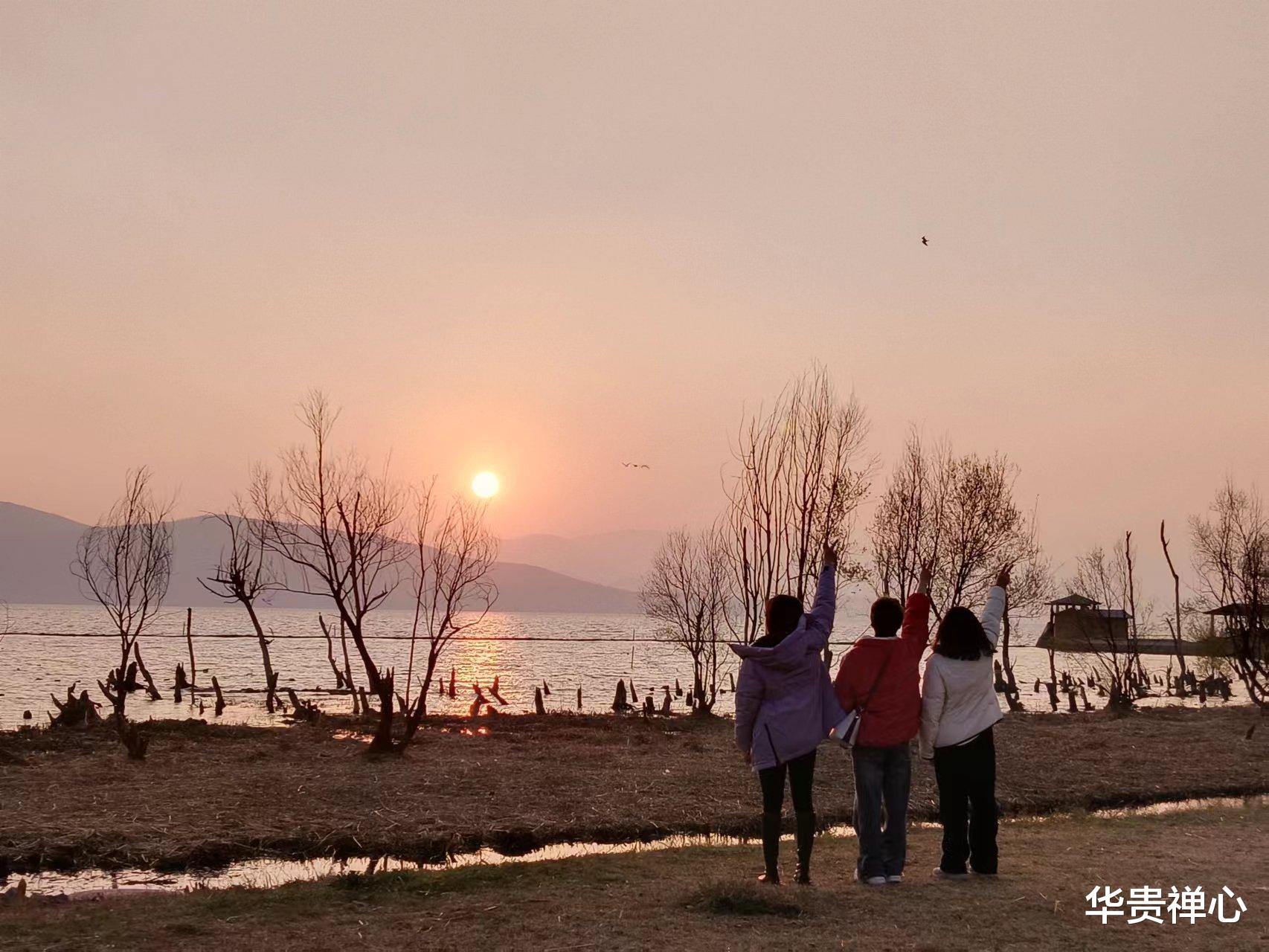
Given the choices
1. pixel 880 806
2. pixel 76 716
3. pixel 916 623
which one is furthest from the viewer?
pixel 76 716

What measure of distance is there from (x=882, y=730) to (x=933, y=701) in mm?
535

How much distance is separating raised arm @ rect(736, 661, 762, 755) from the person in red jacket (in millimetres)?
643

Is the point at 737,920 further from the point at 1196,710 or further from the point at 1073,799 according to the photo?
the point at 1196,710

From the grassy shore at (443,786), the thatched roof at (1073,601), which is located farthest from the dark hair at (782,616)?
the thatched roof at (1073,601)

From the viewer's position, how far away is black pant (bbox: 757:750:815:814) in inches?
313

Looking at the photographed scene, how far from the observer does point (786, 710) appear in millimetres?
7992

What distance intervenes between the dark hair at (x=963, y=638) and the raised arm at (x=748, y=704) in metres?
1.53

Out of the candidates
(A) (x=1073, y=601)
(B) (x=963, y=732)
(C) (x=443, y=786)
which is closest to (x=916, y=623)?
(B) (x=963, y=732)

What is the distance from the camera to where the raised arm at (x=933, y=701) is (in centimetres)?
841

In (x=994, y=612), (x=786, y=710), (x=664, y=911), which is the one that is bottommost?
(x=664, y=911)

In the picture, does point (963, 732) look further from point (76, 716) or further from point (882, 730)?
point (76, 716)

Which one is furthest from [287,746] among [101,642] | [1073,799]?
[101,642]

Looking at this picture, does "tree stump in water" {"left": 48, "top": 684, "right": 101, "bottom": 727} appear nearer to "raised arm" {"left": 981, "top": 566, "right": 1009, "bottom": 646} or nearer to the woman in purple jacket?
the woman in purple jacket

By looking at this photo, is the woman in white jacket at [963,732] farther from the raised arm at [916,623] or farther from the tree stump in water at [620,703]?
the tree stump in water at [620,703]
